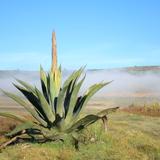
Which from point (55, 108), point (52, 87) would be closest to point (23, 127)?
point (55, 108)

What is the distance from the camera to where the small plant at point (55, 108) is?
34.3 feet

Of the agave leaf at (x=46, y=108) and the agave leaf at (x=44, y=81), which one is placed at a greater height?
the agave leaf at (x=44, y=81)

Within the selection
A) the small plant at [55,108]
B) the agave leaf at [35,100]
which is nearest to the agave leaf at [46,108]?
the small plant at [55,108]

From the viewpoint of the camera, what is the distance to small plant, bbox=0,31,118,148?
10.5 metres

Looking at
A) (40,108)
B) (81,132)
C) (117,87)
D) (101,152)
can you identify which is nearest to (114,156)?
(101,152)

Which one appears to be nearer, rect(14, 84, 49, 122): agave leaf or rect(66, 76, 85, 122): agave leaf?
rect(66, 76, 85, 122): agave leaf

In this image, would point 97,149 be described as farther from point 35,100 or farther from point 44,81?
point 44,81

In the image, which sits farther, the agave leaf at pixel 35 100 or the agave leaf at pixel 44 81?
the agave leaf at pixel 44 81

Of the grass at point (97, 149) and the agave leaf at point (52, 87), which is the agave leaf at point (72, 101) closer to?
the agave leaf at point (52, 87)

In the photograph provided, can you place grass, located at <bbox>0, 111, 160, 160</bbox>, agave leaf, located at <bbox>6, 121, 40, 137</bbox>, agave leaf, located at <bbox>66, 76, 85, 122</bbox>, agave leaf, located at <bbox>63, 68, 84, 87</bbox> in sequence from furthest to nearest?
agave leaf, located at <bbox>63, 68, 84, 87</bbox>
agave leaf, located at <bbox>66, 76, 85, 122</bbox>
agave leaf, located at <bbox>6, 121, 40, 137</bbox>
grass, located at <bbox>0, 111, 160, 160</bbox>

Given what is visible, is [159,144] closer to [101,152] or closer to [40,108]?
[101,152]

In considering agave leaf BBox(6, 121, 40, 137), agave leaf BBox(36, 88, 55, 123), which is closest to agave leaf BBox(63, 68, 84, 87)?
agave leaf BBox(36, 88, 55, 123)

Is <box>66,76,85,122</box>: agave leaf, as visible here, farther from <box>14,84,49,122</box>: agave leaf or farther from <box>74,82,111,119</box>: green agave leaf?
<box>14,84,49,122</box>: agave leaf

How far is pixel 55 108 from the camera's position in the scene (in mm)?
10766
